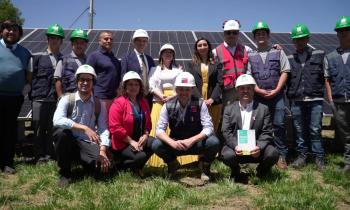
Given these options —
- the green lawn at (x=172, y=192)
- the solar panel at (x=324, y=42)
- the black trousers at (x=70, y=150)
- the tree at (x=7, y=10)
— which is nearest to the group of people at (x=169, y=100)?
the black trousers at (x=70, y=150)

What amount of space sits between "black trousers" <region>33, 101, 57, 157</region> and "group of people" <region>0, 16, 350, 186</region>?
0.06 ft

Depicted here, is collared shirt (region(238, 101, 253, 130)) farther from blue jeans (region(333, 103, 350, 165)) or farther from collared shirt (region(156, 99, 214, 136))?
blue jeans (region(333, 103, 350, 165))

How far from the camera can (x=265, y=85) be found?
642 cm

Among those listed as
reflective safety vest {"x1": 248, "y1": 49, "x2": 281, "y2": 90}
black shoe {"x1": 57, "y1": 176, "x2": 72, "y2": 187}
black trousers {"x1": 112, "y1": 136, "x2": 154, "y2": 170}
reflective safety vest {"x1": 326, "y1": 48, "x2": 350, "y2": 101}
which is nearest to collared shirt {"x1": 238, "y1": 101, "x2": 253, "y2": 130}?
reflective safety vest {"x1": 248, "y1": 49, "x2": 281, "y2": 90}

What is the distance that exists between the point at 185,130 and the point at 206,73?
1.26 metres

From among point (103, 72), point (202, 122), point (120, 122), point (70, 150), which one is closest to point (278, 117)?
point (202, 122)

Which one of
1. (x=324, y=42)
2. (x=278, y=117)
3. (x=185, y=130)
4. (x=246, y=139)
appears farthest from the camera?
(x=324, y=42)

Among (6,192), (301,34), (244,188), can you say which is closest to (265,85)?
(301,34)

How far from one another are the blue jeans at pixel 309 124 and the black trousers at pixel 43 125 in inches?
187

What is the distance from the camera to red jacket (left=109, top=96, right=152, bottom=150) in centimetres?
552

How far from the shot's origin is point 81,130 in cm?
524

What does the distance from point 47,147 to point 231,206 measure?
407cm

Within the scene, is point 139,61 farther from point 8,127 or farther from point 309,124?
point 309,124

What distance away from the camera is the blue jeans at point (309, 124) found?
6340 millimetres
